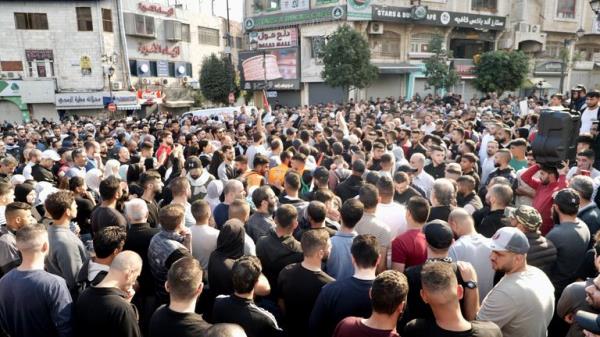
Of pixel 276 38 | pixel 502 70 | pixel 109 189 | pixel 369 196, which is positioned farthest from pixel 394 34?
pixel 109 189

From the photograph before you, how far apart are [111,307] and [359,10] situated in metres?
29.1

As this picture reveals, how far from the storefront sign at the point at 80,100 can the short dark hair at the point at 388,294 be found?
1242 inches

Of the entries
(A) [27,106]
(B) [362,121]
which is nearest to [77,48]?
(A) [27,106]

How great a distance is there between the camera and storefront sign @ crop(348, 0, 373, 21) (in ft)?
A: 93.8

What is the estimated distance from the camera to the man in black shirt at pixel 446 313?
2332 millimetres

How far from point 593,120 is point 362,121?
26.3 feet

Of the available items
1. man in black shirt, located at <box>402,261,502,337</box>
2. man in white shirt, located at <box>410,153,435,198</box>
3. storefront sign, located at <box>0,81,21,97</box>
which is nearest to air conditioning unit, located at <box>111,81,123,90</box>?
storefront sign, located at <box>0,81,21,97</box>

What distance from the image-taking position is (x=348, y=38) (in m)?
26.5

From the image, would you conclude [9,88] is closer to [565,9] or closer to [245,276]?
[245,276]

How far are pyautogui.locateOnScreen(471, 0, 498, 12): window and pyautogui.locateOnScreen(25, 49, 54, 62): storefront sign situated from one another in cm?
3222

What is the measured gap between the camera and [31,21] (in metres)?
28.8

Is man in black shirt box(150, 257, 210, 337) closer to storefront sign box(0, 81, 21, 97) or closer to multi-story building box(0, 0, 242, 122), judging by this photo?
multi-story building box(0, 0, 242, 122)

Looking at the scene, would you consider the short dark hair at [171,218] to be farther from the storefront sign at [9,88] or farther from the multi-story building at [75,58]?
the storefront sign at [9,88]

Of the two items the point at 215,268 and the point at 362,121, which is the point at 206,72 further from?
the point at 215,268
